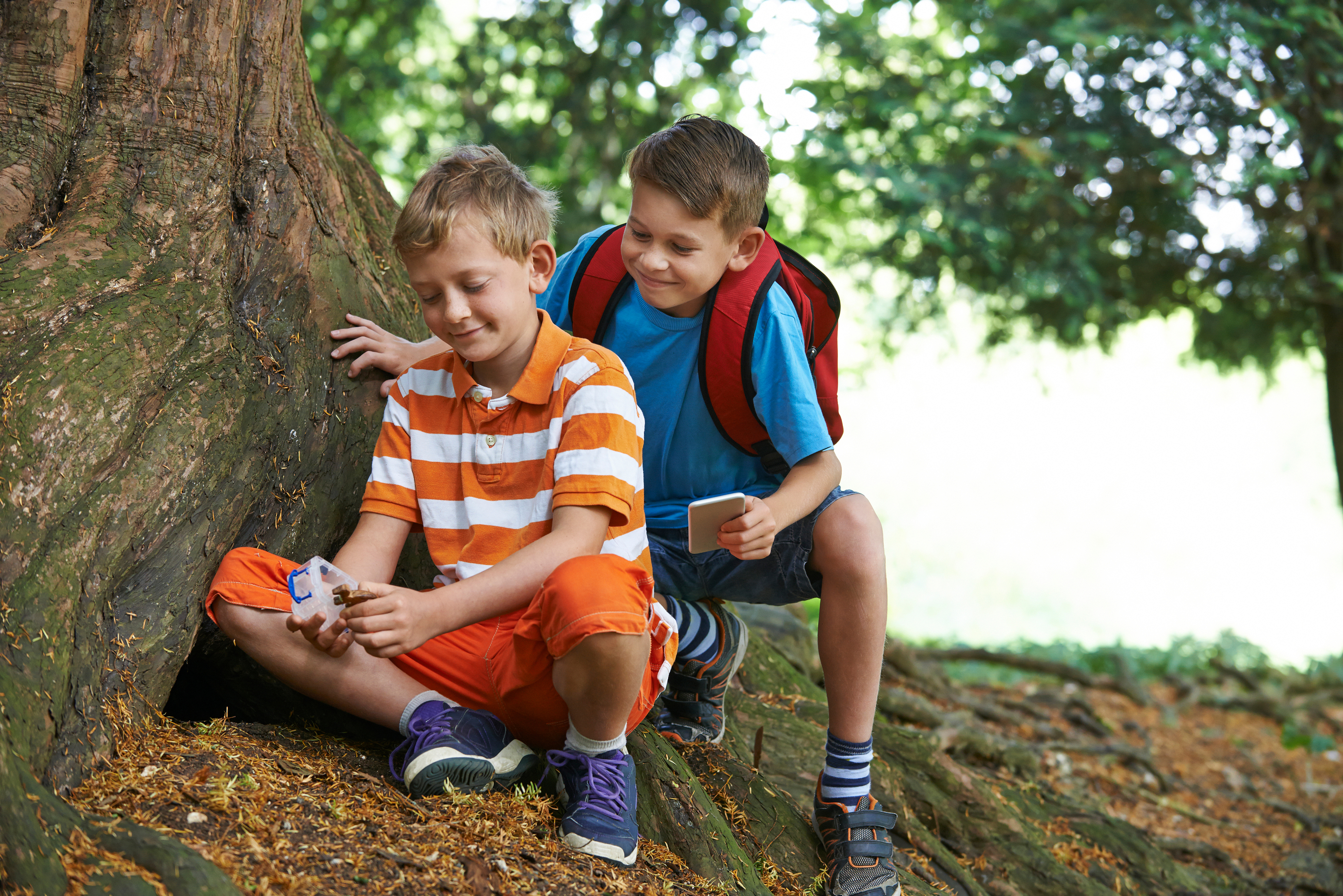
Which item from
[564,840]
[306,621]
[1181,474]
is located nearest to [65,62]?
[306,621]

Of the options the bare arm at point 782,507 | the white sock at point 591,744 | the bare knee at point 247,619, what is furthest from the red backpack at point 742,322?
the bare knee at point 247,619

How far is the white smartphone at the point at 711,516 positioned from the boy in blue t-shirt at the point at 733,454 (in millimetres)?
33

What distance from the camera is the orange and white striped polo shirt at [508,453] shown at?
7.37 ft

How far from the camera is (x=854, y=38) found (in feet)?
23.3

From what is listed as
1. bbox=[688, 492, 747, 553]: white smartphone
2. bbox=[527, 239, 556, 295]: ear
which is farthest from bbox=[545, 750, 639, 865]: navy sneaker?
bbox=[527, 239, 556, 295]: ear

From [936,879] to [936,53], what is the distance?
619 cm

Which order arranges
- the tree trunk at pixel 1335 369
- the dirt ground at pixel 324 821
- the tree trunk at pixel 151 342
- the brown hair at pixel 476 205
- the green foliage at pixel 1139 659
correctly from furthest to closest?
the green foliage at pixel 1139 659, the tree trunk at pixel 1335 369, the brown hair at pixel 476 205, the tree trunk at pixel 151 342, the dirt ground at pixel 324 821

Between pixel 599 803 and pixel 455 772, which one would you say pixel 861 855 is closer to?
pixel 599 803

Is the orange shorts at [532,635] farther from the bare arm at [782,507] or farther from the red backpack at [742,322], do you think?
the red backpack at [742,322]

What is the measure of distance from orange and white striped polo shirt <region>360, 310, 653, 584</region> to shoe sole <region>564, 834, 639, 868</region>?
615mm

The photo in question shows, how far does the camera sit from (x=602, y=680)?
2.02 m

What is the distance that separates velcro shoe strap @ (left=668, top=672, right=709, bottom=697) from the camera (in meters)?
2.94

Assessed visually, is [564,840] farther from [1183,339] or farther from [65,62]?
[1183,339]

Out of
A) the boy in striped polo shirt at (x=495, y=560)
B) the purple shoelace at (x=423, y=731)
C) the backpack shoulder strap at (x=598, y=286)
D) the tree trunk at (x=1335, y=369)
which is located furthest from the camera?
the tree trunk at (x=1335, y=369)
